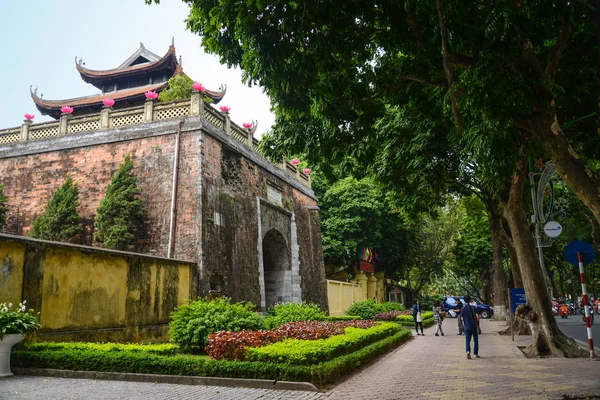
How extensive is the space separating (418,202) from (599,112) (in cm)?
873

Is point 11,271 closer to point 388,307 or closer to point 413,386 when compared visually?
point 413,386

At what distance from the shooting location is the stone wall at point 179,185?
50.3ft

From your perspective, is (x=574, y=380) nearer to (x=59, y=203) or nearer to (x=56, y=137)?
(x=59, y=203)

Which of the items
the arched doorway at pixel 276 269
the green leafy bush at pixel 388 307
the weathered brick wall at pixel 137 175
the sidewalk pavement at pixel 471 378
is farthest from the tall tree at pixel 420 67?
the green leafy bush at pixel 388 307

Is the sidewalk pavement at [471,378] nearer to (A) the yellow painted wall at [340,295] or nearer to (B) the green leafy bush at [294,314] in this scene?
(B) the green leafy bush at [294,314]

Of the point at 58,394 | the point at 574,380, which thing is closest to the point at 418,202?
the point at 574,380

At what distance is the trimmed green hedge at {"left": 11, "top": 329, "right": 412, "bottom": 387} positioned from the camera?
716 cm

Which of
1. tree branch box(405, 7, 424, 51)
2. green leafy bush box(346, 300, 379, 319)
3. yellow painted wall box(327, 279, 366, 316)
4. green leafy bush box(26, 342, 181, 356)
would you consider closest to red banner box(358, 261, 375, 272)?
yellow painted wall box(327, 279, 366, 316)

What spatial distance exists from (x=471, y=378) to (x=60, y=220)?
13.6m

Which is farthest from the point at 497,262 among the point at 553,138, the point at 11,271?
the point at 11,271

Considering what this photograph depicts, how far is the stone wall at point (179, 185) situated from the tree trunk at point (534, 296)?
9066mm

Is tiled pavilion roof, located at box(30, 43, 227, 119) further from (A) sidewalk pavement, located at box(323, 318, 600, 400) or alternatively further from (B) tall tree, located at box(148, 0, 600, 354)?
(A) sidewalk pavement, located at box(323, 318, 600, 400)

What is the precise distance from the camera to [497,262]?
66.0 feet

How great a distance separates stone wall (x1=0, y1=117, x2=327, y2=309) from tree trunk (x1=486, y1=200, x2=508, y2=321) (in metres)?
8.98
